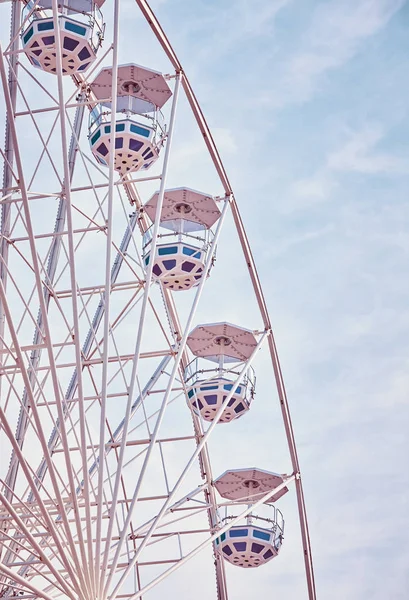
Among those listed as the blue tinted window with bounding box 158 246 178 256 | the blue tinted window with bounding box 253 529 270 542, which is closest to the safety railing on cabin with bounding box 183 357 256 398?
the blue tinted window with bounding box 158 246 178 256

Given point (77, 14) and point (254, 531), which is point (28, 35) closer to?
point (77, 14)

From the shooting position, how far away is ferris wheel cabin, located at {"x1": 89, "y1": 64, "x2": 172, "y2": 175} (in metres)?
21.5

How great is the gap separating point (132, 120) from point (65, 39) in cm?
216

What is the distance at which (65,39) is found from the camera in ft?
66.2

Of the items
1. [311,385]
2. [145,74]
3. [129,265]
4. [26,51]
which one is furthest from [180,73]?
[311,385]

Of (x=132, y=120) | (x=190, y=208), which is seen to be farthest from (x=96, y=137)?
(x=190, y=208)

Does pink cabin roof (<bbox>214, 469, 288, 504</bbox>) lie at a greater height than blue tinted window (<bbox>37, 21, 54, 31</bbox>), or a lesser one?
lesser

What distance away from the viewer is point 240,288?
1588 inches

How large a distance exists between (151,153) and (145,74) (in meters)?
1.46

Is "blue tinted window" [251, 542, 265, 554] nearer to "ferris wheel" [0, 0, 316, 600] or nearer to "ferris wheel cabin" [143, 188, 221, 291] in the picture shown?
"ferris wheel" [0, 0, 316, 600]

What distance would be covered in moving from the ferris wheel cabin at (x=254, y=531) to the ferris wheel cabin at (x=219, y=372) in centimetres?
193

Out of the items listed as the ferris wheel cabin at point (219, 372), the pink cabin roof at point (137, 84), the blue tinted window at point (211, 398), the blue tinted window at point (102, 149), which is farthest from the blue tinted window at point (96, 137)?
the blue tinted window at point (211, 398)

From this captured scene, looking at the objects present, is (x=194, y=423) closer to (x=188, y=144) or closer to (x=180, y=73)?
(x=188, y=144)

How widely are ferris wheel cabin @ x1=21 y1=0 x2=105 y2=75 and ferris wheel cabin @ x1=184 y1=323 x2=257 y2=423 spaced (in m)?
6.75
